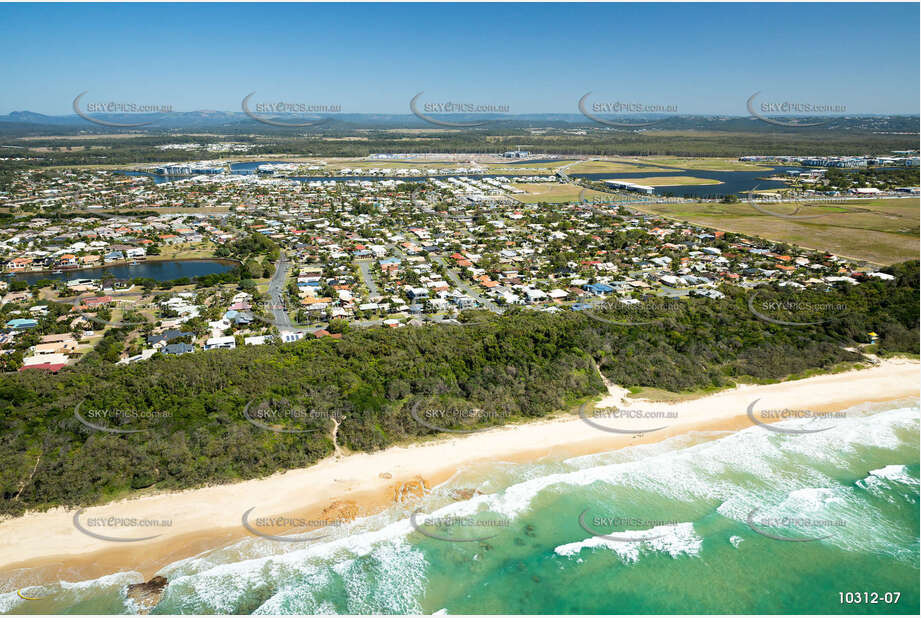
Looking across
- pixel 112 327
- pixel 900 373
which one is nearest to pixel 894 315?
pixel 900 373

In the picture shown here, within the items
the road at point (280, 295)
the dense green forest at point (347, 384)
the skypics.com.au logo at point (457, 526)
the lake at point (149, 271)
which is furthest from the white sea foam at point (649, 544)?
the lake at point (149, 271)

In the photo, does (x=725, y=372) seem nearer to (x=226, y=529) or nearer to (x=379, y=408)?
(x=379, y=408)

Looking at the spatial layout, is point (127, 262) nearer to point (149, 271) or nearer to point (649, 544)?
point (149, 271)

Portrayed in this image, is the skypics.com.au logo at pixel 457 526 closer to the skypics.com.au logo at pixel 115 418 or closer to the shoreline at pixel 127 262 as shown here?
the skypics.com.au logo at pixel 115 418

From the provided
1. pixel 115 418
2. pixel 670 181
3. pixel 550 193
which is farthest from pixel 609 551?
pixel 670 181

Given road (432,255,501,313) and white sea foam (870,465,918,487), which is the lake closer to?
road (432,255,501,313)

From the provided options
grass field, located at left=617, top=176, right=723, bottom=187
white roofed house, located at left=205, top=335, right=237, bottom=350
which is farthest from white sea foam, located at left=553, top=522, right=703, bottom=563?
grass field, located at left=617, top=176, right=723, bottom=187
